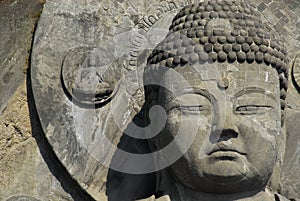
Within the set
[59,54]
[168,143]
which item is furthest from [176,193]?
[59,54]

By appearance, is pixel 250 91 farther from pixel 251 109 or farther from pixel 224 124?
pixel 224 124

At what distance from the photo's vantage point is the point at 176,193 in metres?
4.25

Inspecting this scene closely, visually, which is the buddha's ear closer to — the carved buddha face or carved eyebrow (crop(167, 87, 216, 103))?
the carved buddha face

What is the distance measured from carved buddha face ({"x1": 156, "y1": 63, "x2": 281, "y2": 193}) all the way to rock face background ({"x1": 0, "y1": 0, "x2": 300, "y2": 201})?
1.49 feet

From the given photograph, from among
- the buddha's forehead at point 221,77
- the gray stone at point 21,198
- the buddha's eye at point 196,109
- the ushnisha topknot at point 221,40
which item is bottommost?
the gray stone at point 21,198

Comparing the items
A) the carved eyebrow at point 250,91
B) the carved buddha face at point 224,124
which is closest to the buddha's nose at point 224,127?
the carved buddha face at point 224,124

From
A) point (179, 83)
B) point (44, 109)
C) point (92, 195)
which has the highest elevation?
point (179, 83)

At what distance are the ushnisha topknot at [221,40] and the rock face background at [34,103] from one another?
0.46 metres

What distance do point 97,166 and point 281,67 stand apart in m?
0.95

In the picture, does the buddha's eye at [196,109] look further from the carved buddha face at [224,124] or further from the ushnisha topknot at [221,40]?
the ushnisha topknot at [221,40]

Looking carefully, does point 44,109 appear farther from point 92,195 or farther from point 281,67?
point 281,67

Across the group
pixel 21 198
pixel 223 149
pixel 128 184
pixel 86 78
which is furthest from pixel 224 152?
pixel 21 198

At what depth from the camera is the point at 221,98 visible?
13.5ft

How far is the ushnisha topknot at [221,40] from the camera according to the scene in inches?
164
